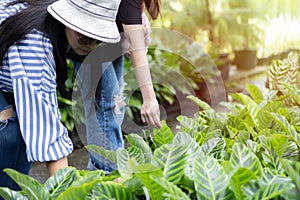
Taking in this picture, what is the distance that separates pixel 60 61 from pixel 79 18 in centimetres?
18

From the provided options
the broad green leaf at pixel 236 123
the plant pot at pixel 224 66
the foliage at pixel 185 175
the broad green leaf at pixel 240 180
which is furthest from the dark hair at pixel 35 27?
the plant pot at pixel 224 66

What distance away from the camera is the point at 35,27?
1776mm

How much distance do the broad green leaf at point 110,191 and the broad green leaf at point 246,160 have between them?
0.87 ft

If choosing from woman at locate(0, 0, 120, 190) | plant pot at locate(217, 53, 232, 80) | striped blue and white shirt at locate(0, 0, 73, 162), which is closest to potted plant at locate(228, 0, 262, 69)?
plant pot at locate(217, 53, 232, 80)

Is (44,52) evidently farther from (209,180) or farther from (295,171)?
(295,171)

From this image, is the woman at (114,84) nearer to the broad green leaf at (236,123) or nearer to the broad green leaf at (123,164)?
the broad green leaf at (236,123)

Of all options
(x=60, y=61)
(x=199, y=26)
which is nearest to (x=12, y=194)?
(x=60, y=61)

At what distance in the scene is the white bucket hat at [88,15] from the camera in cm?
175

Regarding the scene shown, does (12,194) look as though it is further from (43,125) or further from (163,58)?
(163,58)

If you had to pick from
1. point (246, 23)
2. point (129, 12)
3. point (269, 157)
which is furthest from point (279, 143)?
point (246, 23)

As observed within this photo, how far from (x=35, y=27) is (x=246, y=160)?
0.90 metres

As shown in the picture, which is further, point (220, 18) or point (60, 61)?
point (220, 18)

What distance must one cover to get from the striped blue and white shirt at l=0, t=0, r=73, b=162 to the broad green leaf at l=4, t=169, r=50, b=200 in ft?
1.36

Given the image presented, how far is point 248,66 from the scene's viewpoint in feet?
28.6
